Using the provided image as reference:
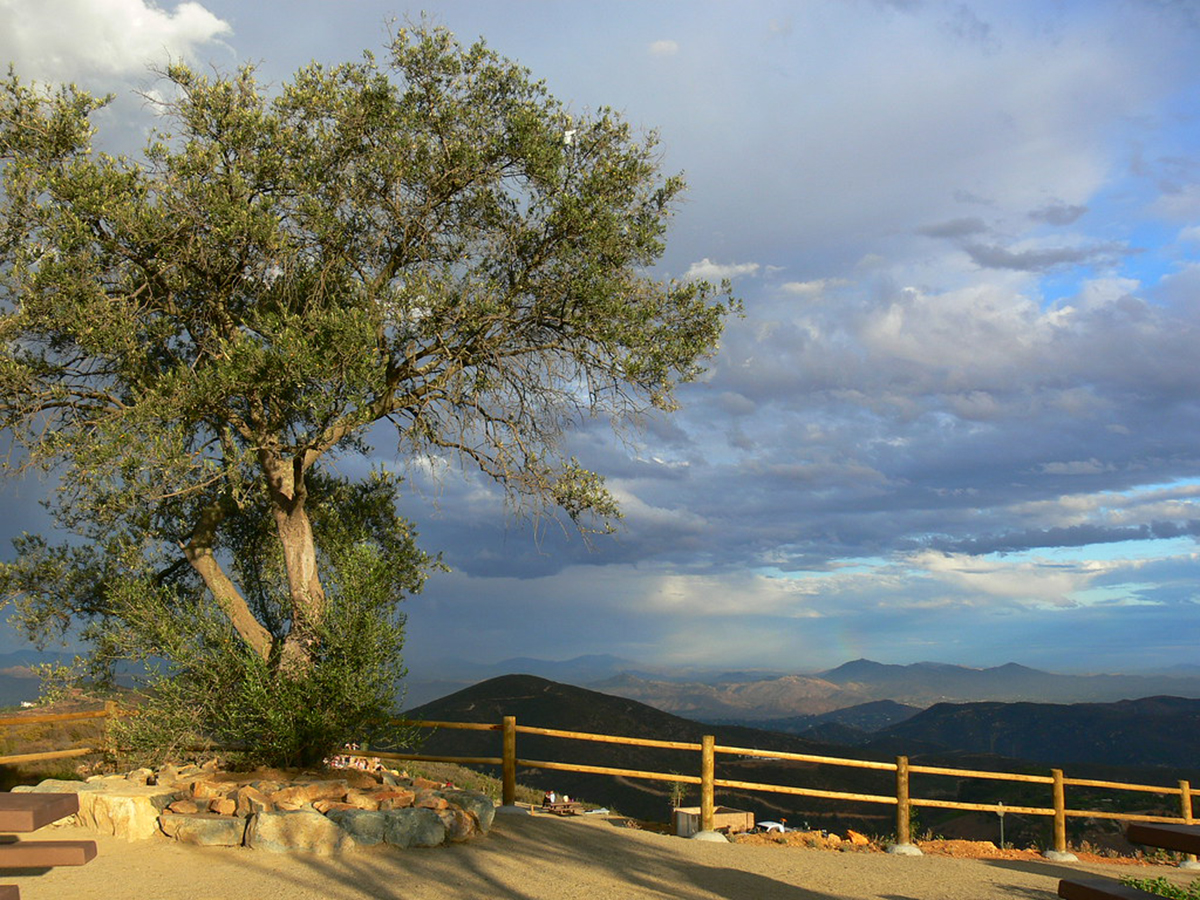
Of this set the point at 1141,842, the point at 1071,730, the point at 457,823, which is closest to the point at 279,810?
the point at 457,823

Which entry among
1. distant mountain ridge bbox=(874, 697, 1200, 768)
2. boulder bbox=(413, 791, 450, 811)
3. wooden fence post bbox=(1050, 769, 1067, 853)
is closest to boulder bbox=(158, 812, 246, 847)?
boulder bbox=(413, 791, 450, 811)

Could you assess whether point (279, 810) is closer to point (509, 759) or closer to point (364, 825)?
point (364, 825)

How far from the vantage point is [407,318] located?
13898mm

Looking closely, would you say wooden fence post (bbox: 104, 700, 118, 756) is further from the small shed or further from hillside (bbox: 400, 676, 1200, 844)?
hillside (bbox: 400, 676, 1200, 844)

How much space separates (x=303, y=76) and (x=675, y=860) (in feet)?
42.6

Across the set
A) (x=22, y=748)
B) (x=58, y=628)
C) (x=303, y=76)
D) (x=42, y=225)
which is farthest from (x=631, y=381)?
(x=22, y=748)

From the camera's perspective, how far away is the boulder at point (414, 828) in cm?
1070

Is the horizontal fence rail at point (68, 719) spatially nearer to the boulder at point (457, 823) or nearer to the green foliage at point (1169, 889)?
the boulder at point (457, 823)

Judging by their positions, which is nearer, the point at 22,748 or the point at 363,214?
the point at 363,214

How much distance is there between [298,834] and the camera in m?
10.5

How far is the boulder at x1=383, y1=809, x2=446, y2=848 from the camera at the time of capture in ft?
35.1

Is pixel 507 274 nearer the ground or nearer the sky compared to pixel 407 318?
nearer the sky

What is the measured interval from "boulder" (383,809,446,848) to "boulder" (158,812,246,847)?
175 cm

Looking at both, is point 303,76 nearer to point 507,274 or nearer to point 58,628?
point 507,274
